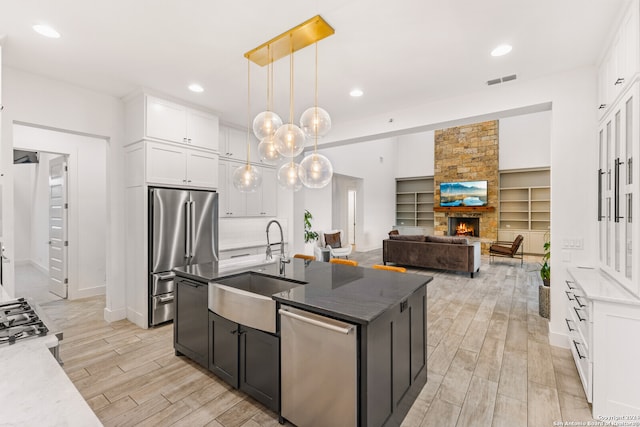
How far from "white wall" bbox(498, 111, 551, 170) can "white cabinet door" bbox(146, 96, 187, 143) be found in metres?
9.65

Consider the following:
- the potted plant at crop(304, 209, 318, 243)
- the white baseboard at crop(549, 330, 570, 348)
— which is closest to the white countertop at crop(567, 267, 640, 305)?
the white baseboard at crop(549, 330, 570, 348)

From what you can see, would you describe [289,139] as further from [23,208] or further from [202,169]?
[23,208]

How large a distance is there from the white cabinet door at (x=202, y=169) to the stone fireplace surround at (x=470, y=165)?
8.37 meters

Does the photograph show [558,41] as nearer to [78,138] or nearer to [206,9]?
[206,9]

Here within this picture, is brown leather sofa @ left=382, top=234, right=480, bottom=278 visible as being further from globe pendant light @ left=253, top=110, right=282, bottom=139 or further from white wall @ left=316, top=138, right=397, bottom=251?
globe pendant light @ left=253, top=110, right=282, bottom=139

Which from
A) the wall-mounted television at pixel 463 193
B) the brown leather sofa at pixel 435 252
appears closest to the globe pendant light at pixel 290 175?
the brown leather sofa at pixel 435 252

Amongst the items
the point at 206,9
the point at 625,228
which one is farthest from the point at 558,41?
the point at 206,9

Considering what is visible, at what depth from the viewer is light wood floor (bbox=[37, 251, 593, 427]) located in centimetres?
207

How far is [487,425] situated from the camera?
198 centimetres

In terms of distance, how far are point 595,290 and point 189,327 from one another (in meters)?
3.25

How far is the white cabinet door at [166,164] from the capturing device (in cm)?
361

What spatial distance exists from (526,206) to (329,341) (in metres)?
10.2

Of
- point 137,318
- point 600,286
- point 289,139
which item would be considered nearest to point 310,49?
point 289,139

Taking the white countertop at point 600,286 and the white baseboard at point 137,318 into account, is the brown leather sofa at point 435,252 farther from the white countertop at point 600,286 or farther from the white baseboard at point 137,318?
the white baseboard at point 137,318
